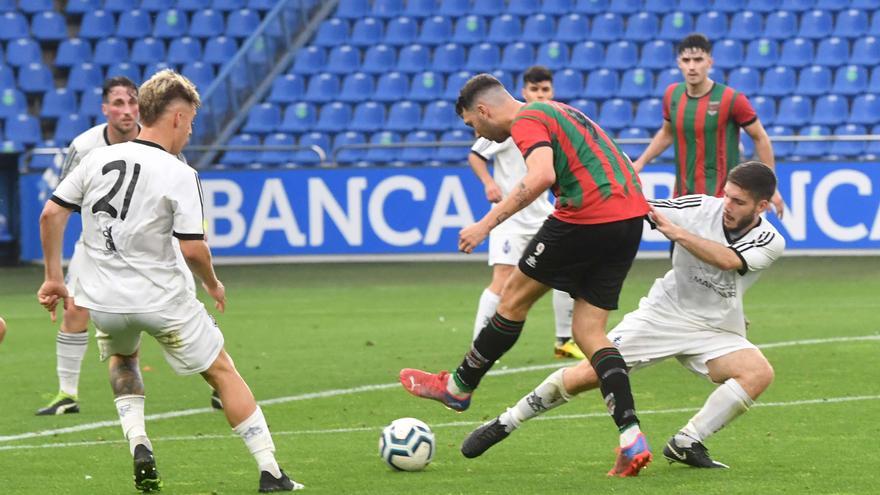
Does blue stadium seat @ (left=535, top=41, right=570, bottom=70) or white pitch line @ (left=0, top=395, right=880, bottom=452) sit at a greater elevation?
blue stadium seat @ (left=535, top=41, right=570, bottom=70)

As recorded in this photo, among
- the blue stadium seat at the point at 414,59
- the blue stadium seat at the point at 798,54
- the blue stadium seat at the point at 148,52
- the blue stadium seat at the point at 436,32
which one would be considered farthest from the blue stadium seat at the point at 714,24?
the blue stadium seat at the point at 148,52

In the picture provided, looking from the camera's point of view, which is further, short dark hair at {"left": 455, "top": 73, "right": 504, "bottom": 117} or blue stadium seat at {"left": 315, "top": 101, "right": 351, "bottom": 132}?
blue stadium seat at {"left": 315, "top": 101, "right": 351, "bottom": 132}

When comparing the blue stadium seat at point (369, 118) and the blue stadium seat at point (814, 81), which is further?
the blue stadium seat at point (369, 118)

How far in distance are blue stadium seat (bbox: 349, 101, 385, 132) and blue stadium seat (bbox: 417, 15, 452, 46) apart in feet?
4.77

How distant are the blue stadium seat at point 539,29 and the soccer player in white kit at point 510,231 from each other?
38.4 feet

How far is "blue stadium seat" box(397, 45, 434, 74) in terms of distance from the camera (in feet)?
71.7

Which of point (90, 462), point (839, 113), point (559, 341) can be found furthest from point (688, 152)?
point (839, 113)

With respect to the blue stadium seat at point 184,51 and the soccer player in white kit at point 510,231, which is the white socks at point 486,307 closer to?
the soccer player in white kit at point 510,231

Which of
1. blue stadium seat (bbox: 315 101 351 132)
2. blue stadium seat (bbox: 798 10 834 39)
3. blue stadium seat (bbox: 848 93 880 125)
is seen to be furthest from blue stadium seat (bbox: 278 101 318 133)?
blue stadium seat (bbox: 848 93 880 125)

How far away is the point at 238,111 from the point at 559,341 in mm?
11841

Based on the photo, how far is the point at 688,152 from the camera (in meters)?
Result: 9.68

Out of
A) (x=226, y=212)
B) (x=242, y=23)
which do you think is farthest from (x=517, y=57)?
(x=226, y=212)

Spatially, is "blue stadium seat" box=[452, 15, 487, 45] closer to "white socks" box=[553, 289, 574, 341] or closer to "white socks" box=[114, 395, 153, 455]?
"white socks" box=[553, 289, 574, 341]

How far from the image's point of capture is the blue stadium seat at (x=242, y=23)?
889 inches
